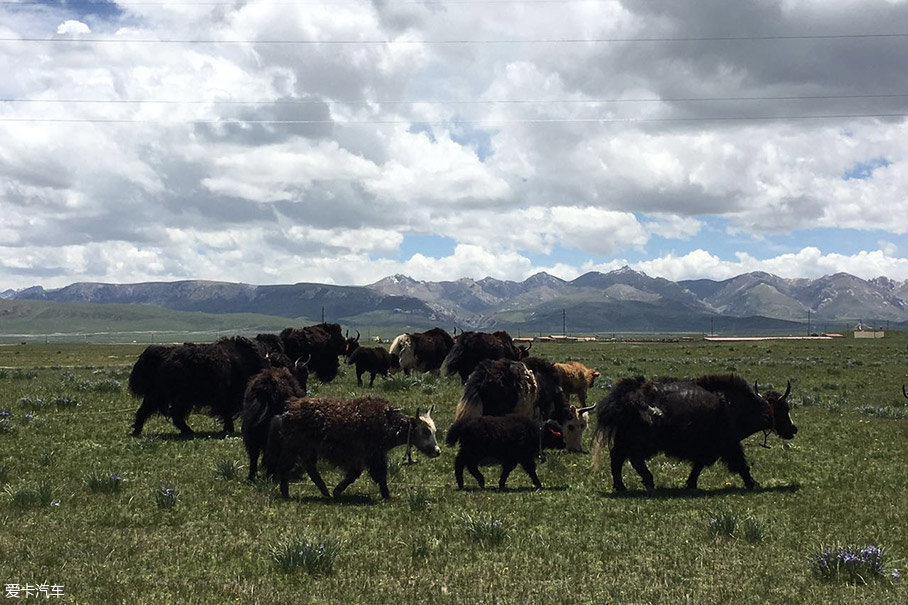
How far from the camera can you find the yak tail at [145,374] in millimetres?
19078

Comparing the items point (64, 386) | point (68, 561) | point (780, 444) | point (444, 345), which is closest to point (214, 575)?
point (68, 561)

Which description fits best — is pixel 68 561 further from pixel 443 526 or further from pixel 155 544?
pixel 443 526

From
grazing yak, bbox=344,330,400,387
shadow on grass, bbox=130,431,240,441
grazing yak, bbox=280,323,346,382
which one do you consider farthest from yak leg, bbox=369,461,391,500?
grazing yak, bbox=344,330,400,387

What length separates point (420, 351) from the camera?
35188mm

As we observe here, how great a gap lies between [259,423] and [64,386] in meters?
19.4

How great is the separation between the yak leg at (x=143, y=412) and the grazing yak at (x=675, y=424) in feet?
37.0

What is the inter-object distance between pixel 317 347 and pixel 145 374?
13.1 meters

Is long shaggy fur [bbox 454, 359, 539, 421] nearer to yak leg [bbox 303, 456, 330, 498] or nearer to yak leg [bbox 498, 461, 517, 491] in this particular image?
yak leg [bbox 498, 461, 517, 491]

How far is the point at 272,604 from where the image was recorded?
23.0 ft

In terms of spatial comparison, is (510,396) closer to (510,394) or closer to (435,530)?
(510,394)

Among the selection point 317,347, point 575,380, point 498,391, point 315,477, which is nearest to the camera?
point 315,477

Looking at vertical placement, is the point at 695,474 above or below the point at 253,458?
below

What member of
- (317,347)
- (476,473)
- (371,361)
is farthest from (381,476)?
(371,361)

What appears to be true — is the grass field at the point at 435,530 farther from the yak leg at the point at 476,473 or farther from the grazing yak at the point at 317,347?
the grazing yak at the point at 317,347
